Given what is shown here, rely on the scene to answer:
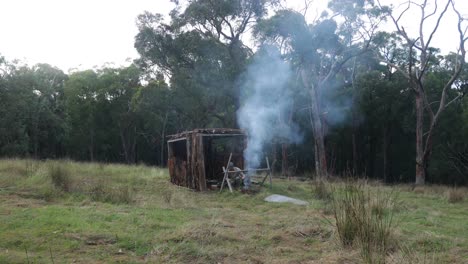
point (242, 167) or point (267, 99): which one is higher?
point (267, 99)

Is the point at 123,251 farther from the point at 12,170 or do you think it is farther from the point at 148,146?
the point at 148,146

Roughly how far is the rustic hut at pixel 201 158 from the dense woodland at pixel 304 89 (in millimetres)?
6697

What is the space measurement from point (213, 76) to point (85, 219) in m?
18.2

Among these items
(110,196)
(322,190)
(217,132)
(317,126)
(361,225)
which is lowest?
(322,190)

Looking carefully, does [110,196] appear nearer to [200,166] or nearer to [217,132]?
[200,166]

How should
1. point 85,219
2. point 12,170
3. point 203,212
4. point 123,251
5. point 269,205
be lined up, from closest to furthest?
1. point 123,251
2. point 85,219
3. point 203,212
4. point 269,205
5. point 12,170

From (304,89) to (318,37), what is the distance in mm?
4670

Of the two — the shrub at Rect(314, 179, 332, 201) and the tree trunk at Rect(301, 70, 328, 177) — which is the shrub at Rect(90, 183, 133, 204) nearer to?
the shrub at Rect(314, 179, 332, 201)

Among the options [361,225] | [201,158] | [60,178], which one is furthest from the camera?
[201,158]

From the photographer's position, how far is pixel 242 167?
49.1ft

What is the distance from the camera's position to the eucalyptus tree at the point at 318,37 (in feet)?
68.4

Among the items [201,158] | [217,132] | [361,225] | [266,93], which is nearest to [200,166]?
[201,158]

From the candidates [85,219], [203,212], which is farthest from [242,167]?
[85,219]

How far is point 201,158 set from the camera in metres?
13.8
